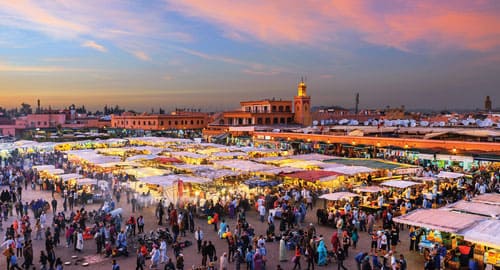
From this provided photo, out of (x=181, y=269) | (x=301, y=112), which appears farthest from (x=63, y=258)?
(x=301, y=112)

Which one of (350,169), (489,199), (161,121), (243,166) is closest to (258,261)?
(489,199)

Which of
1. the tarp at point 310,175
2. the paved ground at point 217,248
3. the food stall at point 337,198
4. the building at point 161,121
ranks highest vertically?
the building at point 161,121

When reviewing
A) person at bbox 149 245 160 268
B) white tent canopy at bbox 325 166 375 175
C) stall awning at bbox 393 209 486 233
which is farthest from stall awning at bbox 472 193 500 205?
person at bbox 149 245 160 268

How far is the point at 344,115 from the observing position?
265ft

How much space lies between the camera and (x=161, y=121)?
237 ft

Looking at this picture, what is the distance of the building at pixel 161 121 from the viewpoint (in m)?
72.6

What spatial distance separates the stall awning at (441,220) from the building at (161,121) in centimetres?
6422

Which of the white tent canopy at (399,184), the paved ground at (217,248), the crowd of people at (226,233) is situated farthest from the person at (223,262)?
the white tent canopy at (399,184)

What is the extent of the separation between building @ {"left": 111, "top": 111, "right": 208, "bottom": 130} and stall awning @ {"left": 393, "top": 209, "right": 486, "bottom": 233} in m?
64.2

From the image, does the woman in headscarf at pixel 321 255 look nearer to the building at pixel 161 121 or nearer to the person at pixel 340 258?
the person at pixel 340 258

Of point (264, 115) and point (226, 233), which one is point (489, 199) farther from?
point (264, 115)

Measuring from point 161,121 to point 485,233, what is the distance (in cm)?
6663

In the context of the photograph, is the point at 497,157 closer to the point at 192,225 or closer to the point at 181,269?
the point at 192,225

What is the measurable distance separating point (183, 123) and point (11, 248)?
6547 cm
